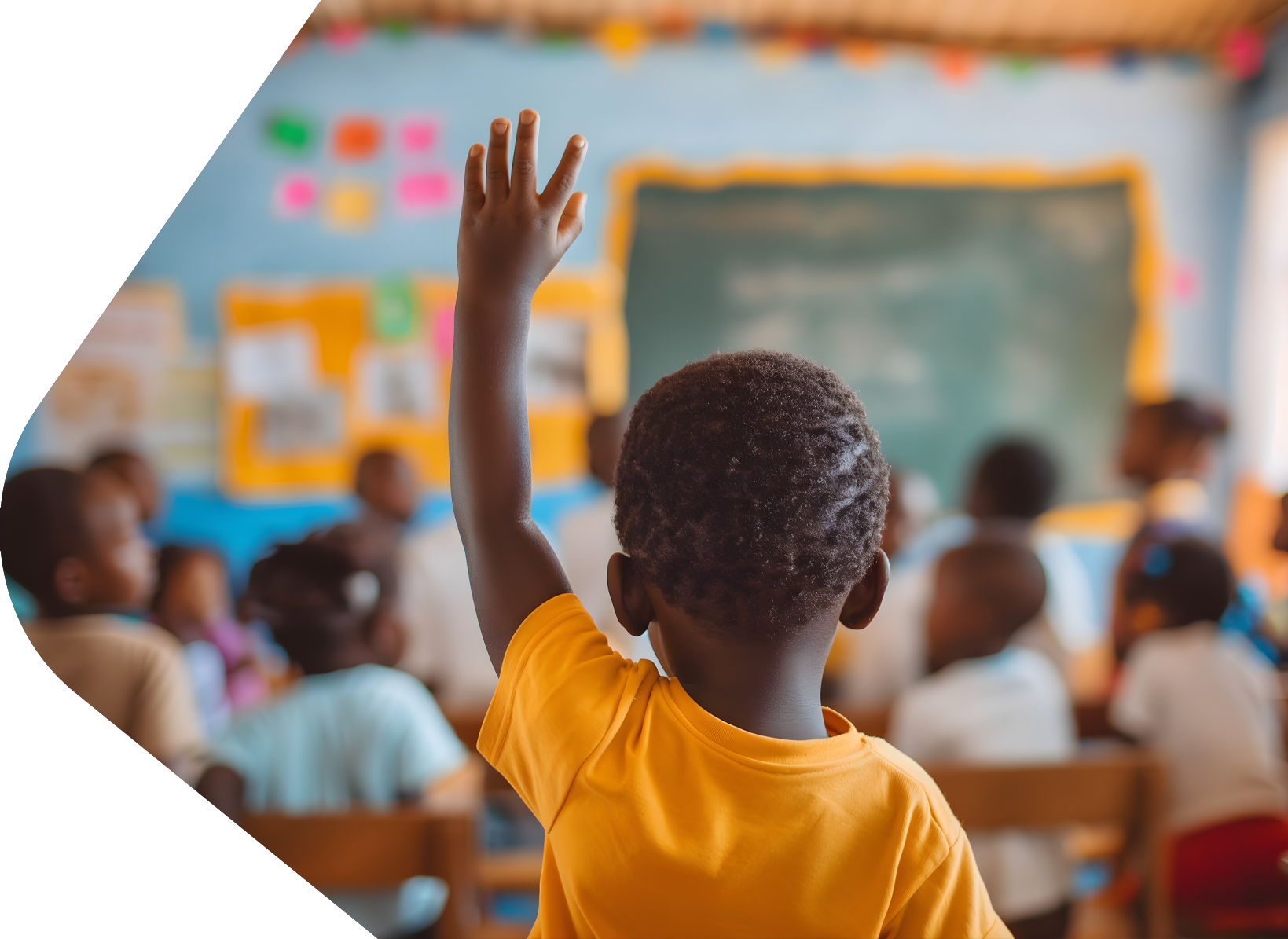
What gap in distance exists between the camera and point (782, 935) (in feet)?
1.57

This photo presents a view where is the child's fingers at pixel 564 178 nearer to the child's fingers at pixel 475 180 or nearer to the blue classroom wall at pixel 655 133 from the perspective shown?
the child's fingers at pixel 475 180

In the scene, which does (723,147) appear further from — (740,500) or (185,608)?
(740,500)

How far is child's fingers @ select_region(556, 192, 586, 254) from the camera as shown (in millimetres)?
526

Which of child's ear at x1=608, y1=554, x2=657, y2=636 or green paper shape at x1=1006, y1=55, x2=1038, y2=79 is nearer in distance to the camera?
child's ear at x1=608, y1=554, x2=657, y2=636

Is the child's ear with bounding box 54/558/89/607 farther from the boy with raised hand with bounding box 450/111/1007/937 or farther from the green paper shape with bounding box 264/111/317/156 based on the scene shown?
the green paper shape with bounding box 264/111/317/156

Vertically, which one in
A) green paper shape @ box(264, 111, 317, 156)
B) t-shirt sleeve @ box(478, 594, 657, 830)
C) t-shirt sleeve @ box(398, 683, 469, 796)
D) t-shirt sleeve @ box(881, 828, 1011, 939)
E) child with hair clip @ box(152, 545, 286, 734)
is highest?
green paper shape @ box(264, 111, 317, 156)

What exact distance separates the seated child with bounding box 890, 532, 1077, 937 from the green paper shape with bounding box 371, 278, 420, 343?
7.13 feet

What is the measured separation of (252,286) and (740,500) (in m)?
3.09

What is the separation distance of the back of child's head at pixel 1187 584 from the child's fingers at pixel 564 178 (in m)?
1.57

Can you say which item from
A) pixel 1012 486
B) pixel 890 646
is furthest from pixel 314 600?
pixel 1012 486

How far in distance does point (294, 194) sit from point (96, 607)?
7.35 feet

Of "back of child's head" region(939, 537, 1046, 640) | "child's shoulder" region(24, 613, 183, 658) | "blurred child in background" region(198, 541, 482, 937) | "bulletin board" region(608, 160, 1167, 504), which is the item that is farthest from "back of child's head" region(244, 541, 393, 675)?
"bulletin board" region(608, 160, 1167, 504)

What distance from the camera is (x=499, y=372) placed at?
1.69 feet

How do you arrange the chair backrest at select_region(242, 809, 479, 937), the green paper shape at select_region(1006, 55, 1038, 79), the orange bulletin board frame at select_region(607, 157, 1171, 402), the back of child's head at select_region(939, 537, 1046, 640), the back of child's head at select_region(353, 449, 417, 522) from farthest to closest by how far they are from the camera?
the green paper shape at select_region(1006, 55, 1038, 79)
the orange bulletin board frame at select_region(607, 157, 1171, 402)
the back of child's head at select_region(353, 449, 417, 522)
the back of child's head at select_region(939, 537, 1046, 640)
the chair backrest at select_region(242, 809, 479, 937)
